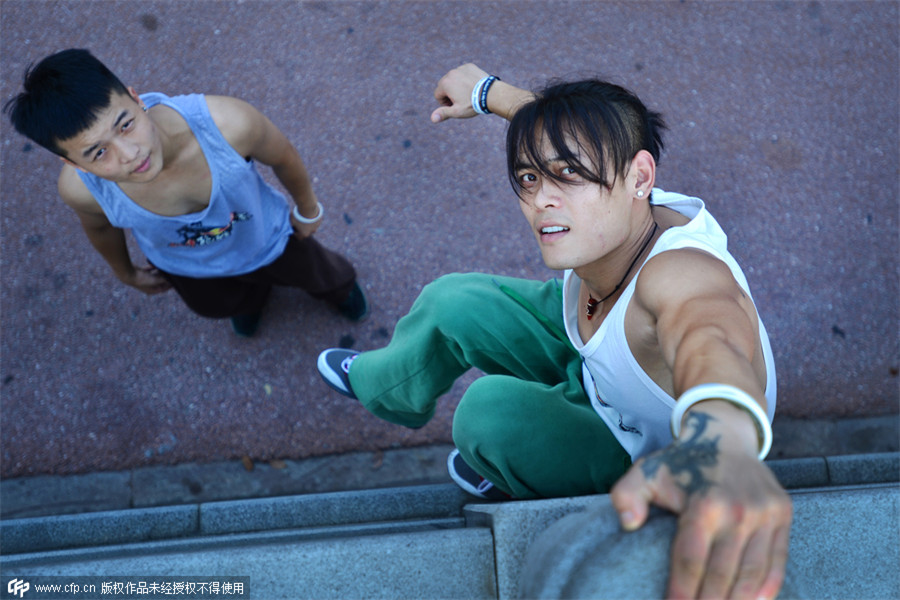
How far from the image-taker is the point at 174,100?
2.15m

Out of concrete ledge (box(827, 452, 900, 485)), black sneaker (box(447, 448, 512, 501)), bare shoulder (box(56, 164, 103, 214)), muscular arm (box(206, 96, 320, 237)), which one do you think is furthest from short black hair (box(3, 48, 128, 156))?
concrete ledge (box(827, 452, 900, 485))

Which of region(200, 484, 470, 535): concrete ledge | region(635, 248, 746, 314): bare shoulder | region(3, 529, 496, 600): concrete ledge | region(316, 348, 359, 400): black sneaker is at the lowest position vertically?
region(200, 484, 470, 535): concrete ledge

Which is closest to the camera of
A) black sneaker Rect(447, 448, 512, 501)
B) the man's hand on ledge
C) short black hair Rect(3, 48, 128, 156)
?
the man's hand on ledge

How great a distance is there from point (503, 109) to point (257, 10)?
209 cm

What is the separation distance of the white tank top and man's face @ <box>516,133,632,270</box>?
0.39ft

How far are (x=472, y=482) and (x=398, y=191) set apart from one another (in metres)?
1.51

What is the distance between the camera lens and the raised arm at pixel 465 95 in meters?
2.12

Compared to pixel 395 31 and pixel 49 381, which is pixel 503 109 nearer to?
pixel 395 31

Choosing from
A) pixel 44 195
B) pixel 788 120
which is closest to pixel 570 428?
pixel 788 120

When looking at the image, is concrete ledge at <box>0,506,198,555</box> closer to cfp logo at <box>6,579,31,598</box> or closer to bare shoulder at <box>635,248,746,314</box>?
cfp logo at <box>6,579,31,598</box>

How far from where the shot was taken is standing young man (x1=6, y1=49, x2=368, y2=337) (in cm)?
191

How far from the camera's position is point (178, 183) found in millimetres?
2160

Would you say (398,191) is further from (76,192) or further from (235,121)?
(76,192)

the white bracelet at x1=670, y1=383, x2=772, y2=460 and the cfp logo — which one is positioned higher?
the white bracelet at x1=670, y1=383, x2=772, y2=460
